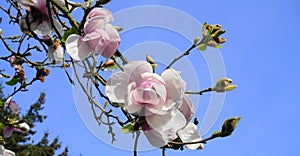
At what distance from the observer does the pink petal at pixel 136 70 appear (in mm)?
572

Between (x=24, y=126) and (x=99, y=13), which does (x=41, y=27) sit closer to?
(x=99, y=13)

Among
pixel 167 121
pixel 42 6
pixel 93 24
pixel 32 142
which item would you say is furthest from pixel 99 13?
pixel 32 142

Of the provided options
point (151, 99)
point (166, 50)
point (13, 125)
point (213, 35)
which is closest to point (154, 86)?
point (151, 99)

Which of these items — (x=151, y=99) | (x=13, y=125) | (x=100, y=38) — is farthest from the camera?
(x=13, y=125)

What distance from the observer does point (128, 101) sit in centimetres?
56

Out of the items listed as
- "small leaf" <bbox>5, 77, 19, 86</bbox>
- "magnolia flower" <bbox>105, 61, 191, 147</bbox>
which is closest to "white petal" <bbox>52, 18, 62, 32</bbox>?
"magnolia flower" <bbox>105, 61, 191, 147</bbox>

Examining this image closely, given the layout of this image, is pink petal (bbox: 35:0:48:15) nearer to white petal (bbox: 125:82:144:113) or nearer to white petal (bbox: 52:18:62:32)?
white petal (bbox: 52:18:62:32)

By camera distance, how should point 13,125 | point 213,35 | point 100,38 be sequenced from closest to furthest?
point 100,38
point 213,35
point 13,125

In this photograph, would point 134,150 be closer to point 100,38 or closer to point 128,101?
point 128,101

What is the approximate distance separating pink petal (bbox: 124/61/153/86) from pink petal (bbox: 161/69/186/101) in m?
0.03

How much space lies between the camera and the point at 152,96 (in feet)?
1.80

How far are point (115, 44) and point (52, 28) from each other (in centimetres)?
21

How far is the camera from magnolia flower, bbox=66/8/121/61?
2.14 feet

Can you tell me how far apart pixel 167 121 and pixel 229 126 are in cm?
17
